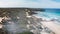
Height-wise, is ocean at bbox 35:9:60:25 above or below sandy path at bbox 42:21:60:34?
above

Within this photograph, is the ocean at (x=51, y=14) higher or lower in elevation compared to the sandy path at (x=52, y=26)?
higher

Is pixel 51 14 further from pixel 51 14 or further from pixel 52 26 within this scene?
pixel 52 26

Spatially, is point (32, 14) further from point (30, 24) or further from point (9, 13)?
point (9, 13)

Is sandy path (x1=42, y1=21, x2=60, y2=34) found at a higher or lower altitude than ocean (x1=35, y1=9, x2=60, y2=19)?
lower

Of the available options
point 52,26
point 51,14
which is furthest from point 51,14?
point 52,26

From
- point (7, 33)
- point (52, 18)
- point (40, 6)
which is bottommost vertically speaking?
point (7, 33)

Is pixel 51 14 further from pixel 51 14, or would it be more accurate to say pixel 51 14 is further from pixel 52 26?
pixel 52 26

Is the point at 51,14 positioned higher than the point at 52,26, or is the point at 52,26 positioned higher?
the point at 51,14

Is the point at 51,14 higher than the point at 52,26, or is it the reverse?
the point at 51,14

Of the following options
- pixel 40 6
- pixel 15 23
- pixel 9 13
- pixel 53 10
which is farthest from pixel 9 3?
pixel 53 10

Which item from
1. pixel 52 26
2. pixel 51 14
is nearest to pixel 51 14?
pixel 51 14

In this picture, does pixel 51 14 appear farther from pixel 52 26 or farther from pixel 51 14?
pixel 52 26
